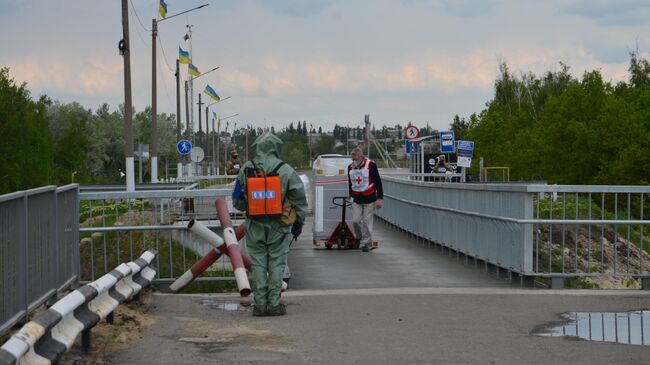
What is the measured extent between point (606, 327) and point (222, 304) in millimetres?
4080

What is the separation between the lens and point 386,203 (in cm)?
3016

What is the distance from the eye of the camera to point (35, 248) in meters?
10.7

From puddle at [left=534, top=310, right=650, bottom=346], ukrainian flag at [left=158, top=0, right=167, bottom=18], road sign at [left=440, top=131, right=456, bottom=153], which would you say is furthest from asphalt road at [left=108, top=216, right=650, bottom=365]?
ukrainian flag at [left=158, top=0, right=167, bottom=18]

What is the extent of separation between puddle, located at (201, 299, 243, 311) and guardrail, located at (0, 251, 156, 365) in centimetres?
118

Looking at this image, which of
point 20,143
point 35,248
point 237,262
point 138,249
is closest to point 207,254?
point 237,262

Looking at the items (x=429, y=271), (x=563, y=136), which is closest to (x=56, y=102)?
(x=563, y=136)

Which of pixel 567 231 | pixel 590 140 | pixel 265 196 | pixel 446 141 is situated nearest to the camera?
pixel 265 196

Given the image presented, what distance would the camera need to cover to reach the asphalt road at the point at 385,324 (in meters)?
9.05

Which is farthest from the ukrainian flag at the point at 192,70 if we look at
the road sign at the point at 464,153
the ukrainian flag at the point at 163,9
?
the road sign at the point at 464,153

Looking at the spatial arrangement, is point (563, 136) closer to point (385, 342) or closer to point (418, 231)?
point (418, 231)

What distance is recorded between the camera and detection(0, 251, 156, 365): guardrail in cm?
664

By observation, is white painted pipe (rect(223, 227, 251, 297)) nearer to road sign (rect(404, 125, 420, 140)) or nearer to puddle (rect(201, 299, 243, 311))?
puddle (rect(201, 299, 243, 311))

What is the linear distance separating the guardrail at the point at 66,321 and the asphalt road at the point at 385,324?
1.38ft

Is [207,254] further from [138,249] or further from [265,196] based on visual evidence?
[265,196]
